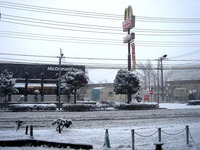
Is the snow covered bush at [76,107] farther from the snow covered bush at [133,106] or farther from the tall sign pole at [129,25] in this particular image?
the tall sign pole at [129,25]

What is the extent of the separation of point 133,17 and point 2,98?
27633 mm

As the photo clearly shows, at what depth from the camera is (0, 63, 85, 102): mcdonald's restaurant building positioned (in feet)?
167

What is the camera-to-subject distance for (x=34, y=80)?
176 feet

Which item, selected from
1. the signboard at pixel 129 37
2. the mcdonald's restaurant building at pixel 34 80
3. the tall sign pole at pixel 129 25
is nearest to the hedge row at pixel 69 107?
the tall sign pole at pixel 129 25

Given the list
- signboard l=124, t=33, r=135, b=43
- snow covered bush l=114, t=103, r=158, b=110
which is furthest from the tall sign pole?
snow covered bush l=114, t=103, r=158, b=110

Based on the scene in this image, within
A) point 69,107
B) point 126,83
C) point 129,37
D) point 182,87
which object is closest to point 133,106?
point 126,83

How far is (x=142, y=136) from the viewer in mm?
14383

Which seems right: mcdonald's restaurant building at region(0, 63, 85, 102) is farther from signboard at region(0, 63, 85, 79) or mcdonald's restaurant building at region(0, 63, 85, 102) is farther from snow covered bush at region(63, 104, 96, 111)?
snow covered bush at region(63, 104, 96, 111)

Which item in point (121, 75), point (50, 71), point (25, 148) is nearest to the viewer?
point (25, 148)

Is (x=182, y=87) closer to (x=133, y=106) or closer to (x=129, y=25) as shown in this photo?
(x=129, y=25)

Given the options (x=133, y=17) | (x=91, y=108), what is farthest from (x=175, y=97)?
(x=91, y=108)

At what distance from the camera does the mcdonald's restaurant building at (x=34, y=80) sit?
50.9 meters

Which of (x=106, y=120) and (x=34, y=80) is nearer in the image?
(x=106, y=120)

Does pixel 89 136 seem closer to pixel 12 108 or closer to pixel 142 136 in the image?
pixel 142 136
